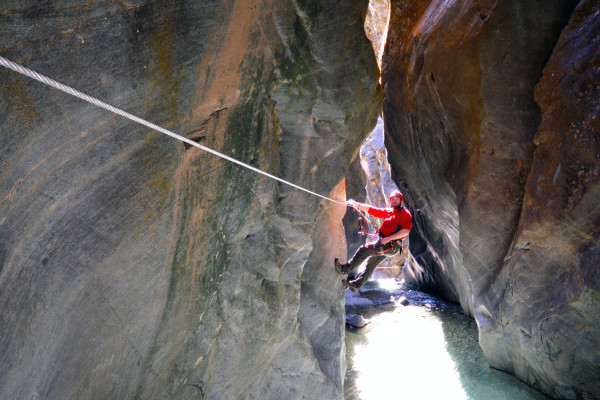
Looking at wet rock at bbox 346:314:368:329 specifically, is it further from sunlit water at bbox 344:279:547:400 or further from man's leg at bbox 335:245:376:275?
man's leg at bbox 335:245:376:275

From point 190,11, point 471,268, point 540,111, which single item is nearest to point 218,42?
point 190,11

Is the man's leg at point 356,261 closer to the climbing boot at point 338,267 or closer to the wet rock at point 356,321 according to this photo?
the climbing boot at point 338,267

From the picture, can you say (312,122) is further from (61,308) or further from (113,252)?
(61,308)

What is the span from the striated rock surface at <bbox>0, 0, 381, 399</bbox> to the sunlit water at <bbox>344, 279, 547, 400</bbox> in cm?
187

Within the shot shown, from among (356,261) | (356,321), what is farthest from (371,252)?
(356,321)

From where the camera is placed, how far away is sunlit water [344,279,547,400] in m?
6.99

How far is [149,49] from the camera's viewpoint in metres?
2.91

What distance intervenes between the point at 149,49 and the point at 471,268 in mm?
6391

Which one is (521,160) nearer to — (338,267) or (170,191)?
(338,267)

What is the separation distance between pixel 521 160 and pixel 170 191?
5.41m

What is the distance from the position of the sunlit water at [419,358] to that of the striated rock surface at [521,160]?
1.80 feet

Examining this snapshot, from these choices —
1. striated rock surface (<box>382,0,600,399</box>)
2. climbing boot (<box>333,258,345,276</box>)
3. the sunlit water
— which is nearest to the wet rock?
the sunlit water

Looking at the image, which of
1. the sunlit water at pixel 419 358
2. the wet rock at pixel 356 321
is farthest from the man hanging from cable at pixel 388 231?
the wet rock at pixel 356 321

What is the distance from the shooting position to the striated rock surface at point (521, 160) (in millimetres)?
5594
